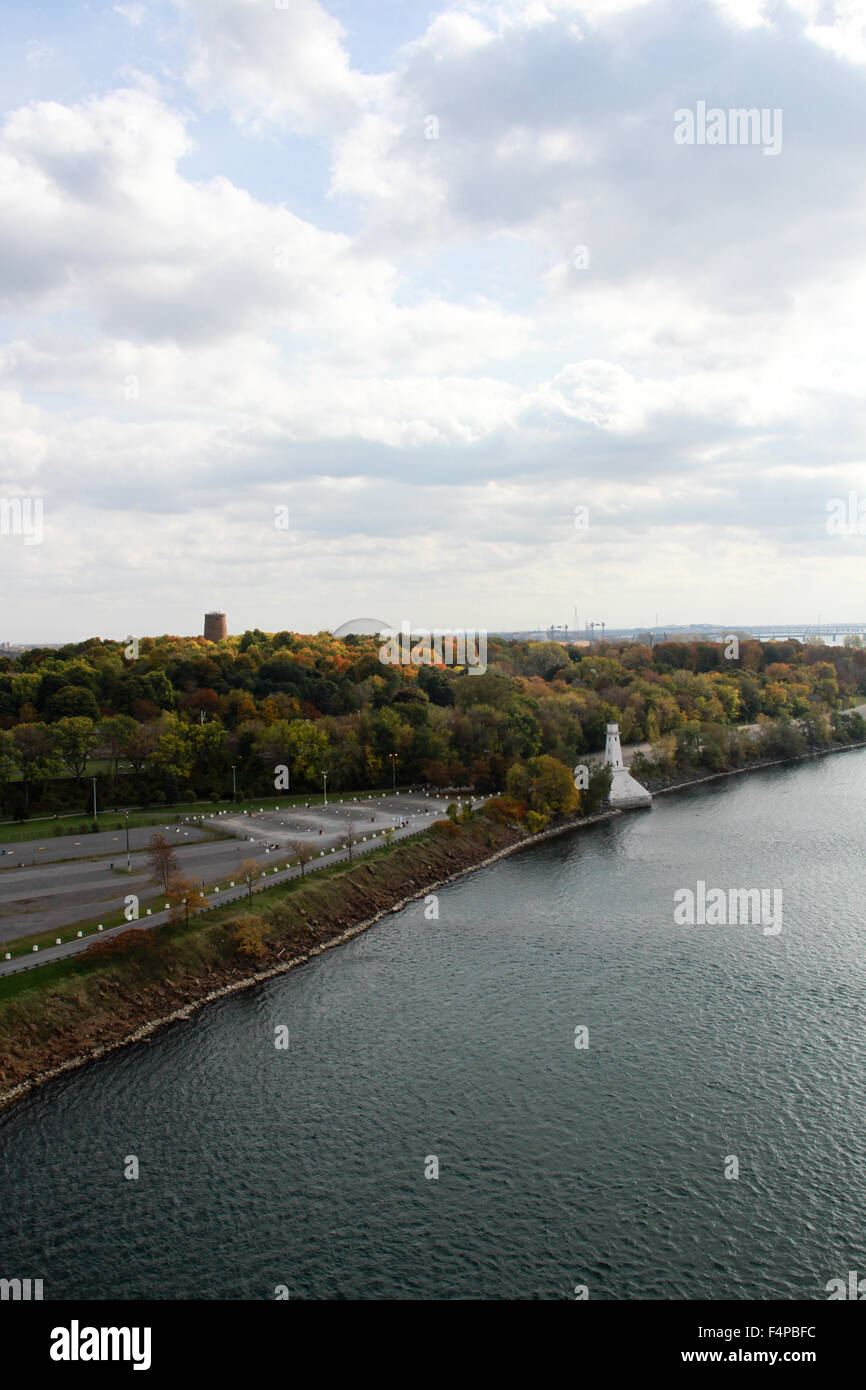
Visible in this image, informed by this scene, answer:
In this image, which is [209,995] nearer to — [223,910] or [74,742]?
[223,910]

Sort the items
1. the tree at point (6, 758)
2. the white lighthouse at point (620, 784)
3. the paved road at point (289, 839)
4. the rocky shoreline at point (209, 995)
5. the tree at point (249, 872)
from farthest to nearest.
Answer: the white lighthouse at point (620, 784)
the tree at point (6, 758)
the tree at point (249, 872)
the paved road at point (289, 839)
the rocky shoreline at point (209, 995)

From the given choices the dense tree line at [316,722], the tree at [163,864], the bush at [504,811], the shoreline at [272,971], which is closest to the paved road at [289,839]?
the tree at [163,864]

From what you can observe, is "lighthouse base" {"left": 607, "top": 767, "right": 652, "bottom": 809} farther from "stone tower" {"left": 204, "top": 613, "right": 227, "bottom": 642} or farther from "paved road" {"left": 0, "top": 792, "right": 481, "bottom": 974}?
"stone tower" {"left": 204, "top": 613, "right": 227, "bottom": 642}

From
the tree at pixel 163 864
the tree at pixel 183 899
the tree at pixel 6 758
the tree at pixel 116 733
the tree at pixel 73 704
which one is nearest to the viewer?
Answer: the tree at pixel 183 899

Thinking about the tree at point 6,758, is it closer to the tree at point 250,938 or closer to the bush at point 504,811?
the tree at point 250,938

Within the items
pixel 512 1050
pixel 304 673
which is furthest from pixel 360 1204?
pixel 304 673

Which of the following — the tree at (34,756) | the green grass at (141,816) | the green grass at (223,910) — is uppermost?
the tree at (34,756)

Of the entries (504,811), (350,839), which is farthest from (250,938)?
(504,811)

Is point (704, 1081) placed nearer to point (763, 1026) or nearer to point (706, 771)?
point (763, 1026)
